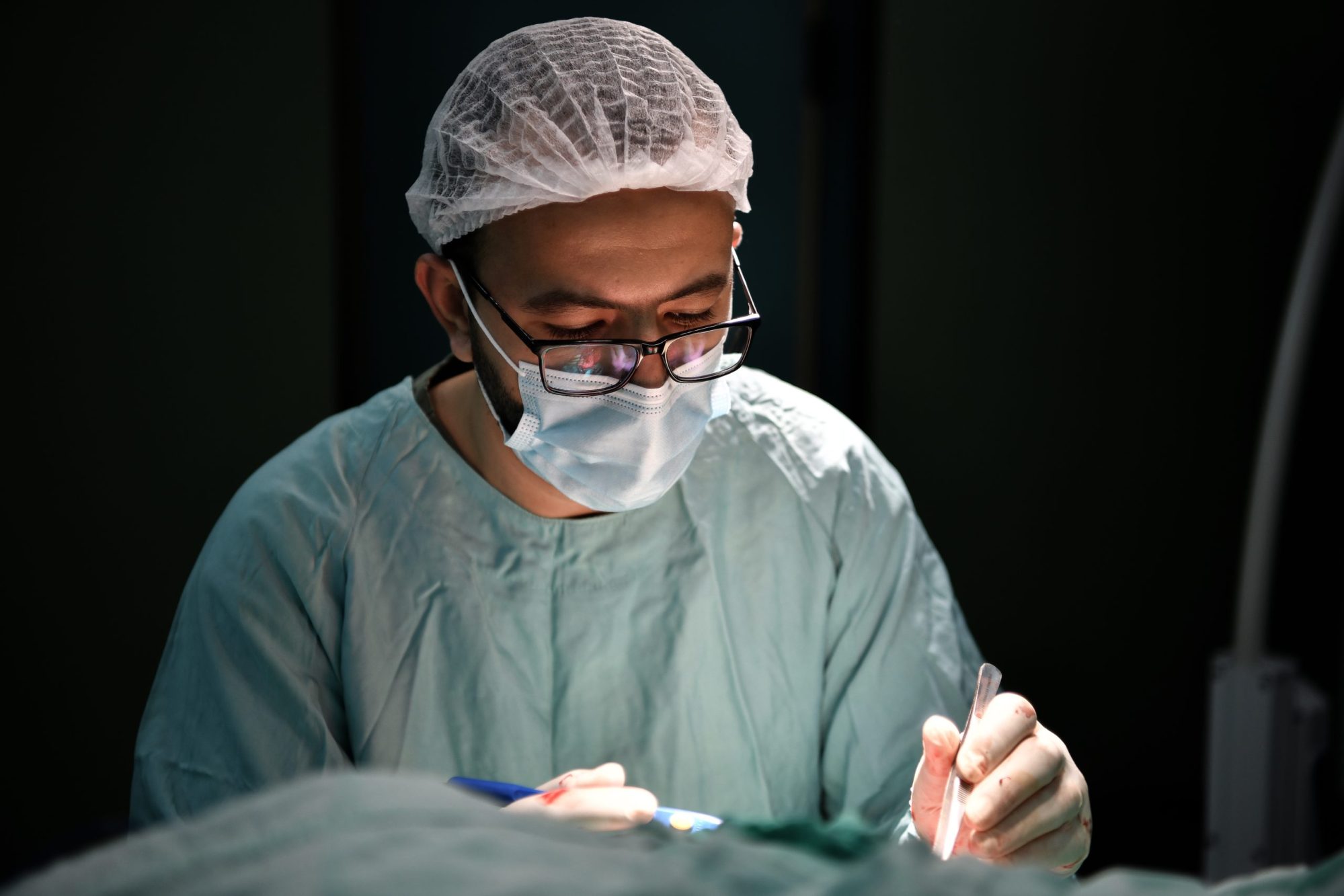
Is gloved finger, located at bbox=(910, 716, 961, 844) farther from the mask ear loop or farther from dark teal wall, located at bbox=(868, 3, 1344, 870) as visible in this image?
dark teal wall, located at bbox=(868, 3, 1344, 870)

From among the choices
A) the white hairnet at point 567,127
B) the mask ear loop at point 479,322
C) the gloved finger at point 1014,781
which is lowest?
the gloved finger at point 1014,781

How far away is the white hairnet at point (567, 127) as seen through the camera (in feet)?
3.98

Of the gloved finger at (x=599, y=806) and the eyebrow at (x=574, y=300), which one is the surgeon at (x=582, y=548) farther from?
the gloved finger at (x=599, y=806)

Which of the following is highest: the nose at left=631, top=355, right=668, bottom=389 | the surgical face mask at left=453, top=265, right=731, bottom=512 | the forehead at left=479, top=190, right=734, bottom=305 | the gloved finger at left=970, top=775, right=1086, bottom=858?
the forehead at left=479, top=190, right=734, bottom=305

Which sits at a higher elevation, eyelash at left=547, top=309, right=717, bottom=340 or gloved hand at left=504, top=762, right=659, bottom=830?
eyelash at left=547, top=309, right=717, bottom=340

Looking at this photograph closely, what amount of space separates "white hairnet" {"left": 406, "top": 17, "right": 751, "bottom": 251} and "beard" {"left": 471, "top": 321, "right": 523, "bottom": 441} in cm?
13

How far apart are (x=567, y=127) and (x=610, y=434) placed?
35 centimetres

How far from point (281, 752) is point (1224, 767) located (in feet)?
6.31

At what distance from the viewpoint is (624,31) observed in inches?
50.9

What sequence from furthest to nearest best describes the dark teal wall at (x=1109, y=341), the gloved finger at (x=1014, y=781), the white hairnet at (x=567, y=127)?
the dark teal wall at (x=1109, y=341) → the white hairnet at (x=567, y=127) → the gloved finger at (x=1014, y=781)

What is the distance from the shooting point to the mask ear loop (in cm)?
130

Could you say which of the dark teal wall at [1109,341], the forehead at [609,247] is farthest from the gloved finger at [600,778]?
the dark teal wall at [1109,341]

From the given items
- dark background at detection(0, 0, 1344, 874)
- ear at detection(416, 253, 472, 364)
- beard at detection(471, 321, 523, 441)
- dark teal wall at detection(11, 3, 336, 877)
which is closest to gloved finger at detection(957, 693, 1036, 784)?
beard at detection(471, 321, 523, 441)

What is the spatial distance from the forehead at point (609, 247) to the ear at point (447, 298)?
112mm
